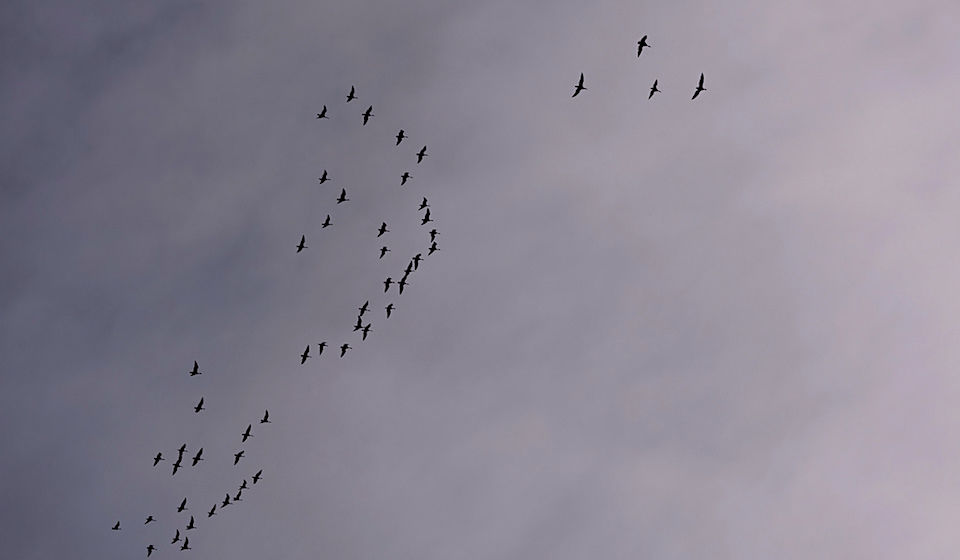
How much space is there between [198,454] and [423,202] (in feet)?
164

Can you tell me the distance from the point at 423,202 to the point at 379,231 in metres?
7.62

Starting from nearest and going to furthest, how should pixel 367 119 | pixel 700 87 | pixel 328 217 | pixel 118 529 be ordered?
pixel 700 87 < pixel 367 119 < pixel 328 217 < pixel 118 529

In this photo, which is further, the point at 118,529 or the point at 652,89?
the point at 118,529

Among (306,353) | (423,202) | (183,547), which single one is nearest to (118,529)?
(183,547)

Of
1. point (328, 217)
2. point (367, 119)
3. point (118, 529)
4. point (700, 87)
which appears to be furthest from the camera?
point (118, 529)

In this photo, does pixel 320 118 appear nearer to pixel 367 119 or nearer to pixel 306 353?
pixel 367 119

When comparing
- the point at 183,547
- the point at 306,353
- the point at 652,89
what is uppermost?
the point at 652,89

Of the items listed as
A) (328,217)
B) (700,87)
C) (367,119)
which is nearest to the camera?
(700,87)

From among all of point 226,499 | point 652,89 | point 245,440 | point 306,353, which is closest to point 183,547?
point 226,499

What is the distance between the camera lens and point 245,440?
179125 millimetres

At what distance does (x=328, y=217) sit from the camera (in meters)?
182

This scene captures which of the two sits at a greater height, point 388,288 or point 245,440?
point 388,288

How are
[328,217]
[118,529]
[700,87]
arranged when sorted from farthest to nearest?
[118,529] → [328,217] → [700,87]

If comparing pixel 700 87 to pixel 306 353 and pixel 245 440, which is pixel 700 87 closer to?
pixel 306 353
